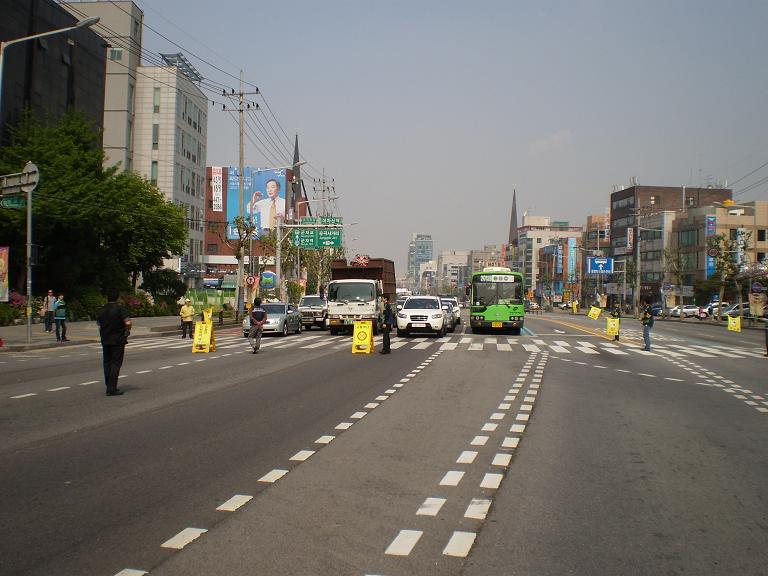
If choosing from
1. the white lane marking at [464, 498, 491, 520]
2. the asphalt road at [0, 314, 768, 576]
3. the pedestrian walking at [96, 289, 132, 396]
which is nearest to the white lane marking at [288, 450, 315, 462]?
the asphalt road at [0, 314, 768, 576]

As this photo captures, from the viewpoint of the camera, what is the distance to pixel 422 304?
105 feet

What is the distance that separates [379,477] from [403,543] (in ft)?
6.08

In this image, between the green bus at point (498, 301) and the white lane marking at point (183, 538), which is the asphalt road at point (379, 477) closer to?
the white lane marking at point (183, 538)

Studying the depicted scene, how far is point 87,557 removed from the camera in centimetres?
461

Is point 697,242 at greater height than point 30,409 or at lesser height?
greater

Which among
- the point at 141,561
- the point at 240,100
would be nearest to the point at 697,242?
the point at 240,100

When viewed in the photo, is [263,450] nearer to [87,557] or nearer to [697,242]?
[87,557]

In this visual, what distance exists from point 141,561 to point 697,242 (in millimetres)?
96462

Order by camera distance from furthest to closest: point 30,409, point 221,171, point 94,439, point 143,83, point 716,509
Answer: point 221,171 < point 143,83 < point 30,409 < point 94,439 < point 716,509

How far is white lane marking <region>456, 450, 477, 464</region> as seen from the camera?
7.55 m

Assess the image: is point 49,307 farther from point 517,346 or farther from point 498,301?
point 498,301

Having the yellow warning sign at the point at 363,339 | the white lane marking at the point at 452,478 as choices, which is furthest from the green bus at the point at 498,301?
the white lane marking at the point at 452,478

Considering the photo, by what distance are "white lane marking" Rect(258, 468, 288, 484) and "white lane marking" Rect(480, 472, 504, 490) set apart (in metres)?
1.88

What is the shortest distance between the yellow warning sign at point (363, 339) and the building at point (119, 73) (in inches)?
Answer: 1907
